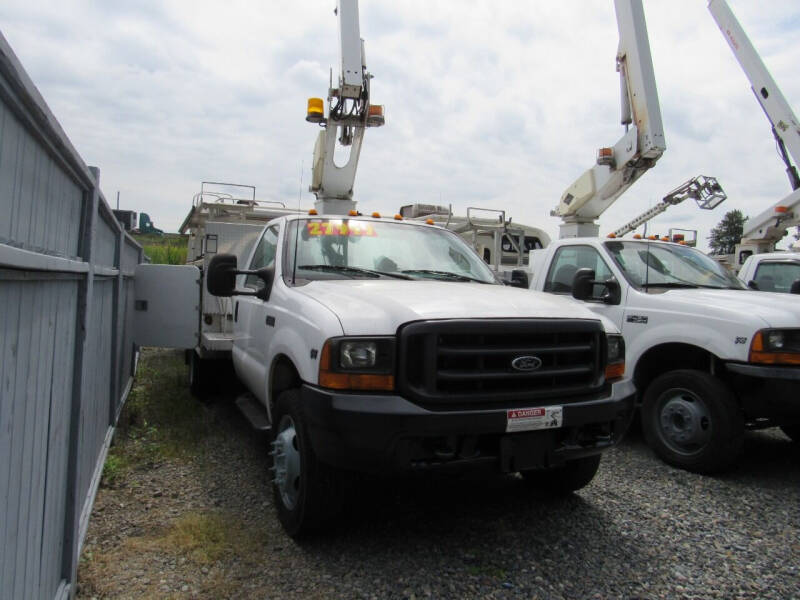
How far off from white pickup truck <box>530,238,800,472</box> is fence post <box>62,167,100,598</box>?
3645 millimetres

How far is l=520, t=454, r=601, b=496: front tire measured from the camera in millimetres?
3779

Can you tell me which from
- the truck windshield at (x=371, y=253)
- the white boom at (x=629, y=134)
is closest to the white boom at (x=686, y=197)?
the white boom at (x=629, y=134)

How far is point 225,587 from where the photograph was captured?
2.80m

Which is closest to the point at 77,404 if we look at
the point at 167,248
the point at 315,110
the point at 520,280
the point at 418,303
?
the point at 418,303

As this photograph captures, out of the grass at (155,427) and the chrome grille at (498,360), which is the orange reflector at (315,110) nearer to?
→ the grass at (155,427)

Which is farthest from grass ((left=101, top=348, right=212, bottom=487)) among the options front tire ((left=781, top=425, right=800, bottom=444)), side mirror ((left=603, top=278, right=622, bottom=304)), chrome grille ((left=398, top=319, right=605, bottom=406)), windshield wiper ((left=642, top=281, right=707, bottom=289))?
front tire ((left=781, top=425, right=800, bottom=444))

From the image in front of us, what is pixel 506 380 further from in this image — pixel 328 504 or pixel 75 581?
pixel 75 581

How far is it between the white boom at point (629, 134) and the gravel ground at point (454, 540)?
7201 mm

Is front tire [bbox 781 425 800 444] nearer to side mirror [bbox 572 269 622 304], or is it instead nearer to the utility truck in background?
side mirror [bbox 572 269 622 304]

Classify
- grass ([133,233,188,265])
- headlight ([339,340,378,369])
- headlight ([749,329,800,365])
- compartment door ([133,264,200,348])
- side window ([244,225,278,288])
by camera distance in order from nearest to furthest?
1. headlight ([339,340,378,369])
2. headlight ([749,329,800,365])
3. side window ([244,225,278,288])
4. compartment door ([133,264,200,348])
5. grass ([133,233,188,265])

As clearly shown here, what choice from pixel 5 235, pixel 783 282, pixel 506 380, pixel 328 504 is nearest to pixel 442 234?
pixel 506 380

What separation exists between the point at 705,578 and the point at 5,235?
348cm

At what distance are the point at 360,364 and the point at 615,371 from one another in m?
1.62

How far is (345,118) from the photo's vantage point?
9016 millimetres
